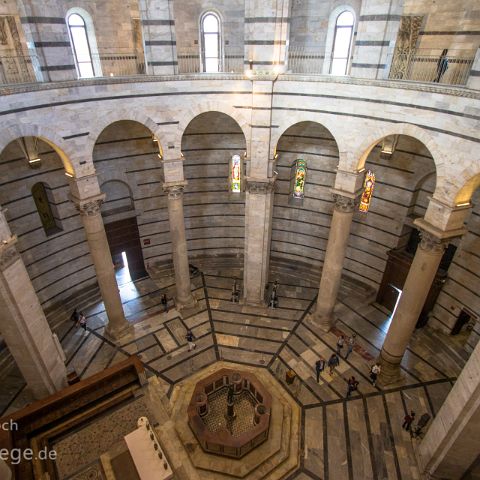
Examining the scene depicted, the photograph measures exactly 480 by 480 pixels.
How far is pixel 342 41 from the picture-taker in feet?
46.6

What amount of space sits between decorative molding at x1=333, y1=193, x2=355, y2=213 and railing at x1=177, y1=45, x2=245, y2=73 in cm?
755

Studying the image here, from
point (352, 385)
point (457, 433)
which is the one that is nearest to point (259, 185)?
point (352, 385)

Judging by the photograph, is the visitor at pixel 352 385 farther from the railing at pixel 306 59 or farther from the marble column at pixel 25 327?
the railing at pixel 306 59

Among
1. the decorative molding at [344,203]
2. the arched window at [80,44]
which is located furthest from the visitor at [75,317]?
the decorative molding at [344,203]

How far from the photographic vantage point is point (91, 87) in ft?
37.9

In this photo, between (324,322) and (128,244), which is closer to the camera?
(324,322)

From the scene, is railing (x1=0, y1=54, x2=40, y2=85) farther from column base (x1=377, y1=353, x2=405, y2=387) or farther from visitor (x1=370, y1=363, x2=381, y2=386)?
column base (x1=377, y1=353, x2=405, y2=387)

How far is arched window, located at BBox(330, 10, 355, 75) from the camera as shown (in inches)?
549

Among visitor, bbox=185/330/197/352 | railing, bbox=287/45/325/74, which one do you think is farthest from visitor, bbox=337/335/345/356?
railing, bbox=287/45/325/74

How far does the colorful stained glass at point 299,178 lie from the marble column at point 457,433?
10.8 m

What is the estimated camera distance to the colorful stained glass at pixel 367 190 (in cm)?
1636

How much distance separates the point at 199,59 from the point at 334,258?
10345mm

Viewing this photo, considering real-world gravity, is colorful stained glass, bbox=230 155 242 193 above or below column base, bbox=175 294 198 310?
above

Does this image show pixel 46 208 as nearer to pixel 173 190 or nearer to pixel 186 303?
pixel 173 190
